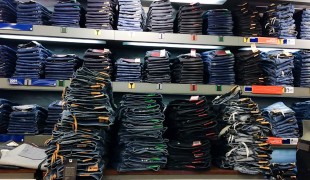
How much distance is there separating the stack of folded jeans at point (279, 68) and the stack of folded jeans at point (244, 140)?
1019 millimetres

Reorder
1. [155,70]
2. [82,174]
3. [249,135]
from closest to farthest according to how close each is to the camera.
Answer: [82,174], [249,135], [155,70]

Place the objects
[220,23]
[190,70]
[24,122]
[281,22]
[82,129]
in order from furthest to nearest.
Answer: [281,22], [220,23], [190,70], [24,122], [82,129]

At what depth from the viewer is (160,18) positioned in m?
2.93

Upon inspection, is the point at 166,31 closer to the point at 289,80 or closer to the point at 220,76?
the point at 220,76

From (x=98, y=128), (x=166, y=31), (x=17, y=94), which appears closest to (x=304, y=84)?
(x=166, y=31)

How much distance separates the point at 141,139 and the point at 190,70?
121 cm

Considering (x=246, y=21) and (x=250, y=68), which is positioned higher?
(x=246, y=21)

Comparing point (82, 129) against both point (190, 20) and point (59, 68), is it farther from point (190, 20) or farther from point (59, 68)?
point (190, 20)

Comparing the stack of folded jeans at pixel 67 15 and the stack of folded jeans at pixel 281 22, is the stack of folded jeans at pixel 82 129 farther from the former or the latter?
the stack of folded jeans at pixel 281 22

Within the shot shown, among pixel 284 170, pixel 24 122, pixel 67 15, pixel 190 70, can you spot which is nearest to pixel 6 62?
pixel 24 122

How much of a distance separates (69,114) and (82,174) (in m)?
0.41

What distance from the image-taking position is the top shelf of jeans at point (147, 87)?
8.70 feet

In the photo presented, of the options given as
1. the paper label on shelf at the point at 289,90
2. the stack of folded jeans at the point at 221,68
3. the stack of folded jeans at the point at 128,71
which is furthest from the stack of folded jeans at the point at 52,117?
the paper label on shelf at the point at 289,90

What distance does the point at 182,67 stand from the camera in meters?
2.89
